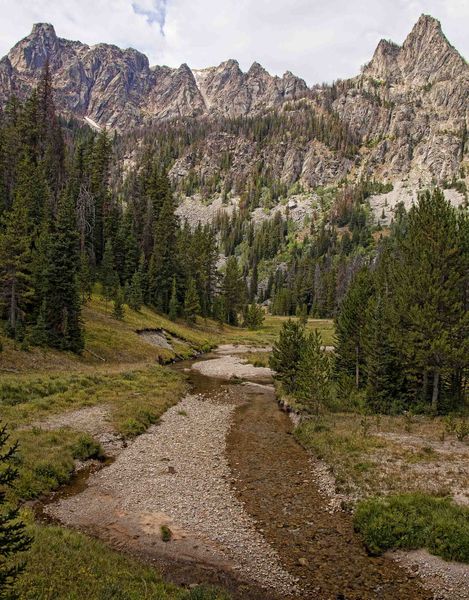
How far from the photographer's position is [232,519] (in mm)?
16703

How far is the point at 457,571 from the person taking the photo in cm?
1360

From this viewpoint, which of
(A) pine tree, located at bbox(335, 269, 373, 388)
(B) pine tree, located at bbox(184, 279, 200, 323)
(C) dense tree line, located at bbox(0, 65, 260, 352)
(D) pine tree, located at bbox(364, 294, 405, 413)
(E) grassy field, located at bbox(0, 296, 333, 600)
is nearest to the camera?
(E) grassy field, located at bbox(0, 296, 333, 600)

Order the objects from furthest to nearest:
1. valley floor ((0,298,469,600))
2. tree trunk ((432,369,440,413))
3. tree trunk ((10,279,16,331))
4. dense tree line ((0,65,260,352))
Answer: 1. dense tree line ((0,65,260,352))
2. tree trunk ((10,279,16,331))
3. tree trunk ((432,369,440,413))
4. valley floor ((0,298,469,600))

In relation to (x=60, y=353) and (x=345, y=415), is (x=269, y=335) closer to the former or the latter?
(x=60, y=353)

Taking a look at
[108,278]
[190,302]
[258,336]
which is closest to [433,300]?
[108,278]

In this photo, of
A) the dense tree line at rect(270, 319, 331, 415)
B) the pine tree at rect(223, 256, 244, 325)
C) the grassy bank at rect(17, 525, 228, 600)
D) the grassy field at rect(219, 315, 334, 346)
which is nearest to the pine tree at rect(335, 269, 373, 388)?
the dense tree line at rect(270, 319, 331, 415)

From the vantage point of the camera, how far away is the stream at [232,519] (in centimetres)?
1316

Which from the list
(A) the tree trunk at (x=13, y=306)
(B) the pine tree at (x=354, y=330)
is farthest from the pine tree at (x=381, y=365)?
(A) the tree trunk at (x=13, y=306)

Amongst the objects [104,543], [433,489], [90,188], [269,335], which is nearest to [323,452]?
[433,489]

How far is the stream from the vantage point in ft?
43.2

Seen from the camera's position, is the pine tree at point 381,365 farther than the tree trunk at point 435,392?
Yes

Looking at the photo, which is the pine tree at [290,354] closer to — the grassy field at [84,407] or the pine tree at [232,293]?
the grassy field at [84,407]

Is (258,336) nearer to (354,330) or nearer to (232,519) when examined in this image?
(354,330)

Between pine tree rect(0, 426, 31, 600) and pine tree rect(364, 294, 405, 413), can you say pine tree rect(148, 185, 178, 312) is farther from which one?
pine tree rect(0, 426, 31, 600)
